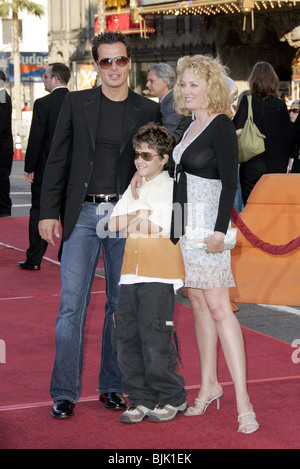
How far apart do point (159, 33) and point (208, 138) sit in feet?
110

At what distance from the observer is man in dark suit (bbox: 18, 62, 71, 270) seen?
28.6ft

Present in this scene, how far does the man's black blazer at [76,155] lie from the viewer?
4648mm

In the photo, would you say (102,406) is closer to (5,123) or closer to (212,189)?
(212,189)

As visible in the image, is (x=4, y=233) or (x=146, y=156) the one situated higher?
(x=146, y=156)

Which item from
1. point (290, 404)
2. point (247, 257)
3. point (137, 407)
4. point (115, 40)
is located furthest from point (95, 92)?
point (247, 257)

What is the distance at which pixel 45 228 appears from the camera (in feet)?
15.4

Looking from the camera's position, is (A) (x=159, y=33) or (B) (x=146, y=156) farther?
(A) (x=159, y=33)

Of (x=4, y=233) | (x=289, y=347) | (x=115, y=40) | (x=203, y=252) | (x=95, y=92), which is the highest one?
(x=115, y=40)

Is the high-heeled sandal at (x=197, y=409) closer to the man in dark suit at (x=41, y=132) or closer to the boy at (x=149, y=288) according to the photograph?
the boy at (x=149, y=288)

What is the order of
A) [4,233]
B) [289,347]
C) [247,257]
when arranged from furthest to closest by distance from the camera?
[4,233]
[247,257]
[289,347]

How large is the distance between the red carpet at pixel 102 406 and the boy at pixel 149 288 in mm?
170

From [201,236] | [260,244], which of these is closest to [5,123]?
[260,244]

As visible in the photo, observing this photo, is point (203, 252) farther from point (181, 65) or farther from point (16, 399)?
point (16, 399)

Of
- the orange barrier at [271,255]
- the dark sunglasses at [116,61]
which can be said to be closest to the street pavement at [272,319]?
the orange barrier at [271,255]
